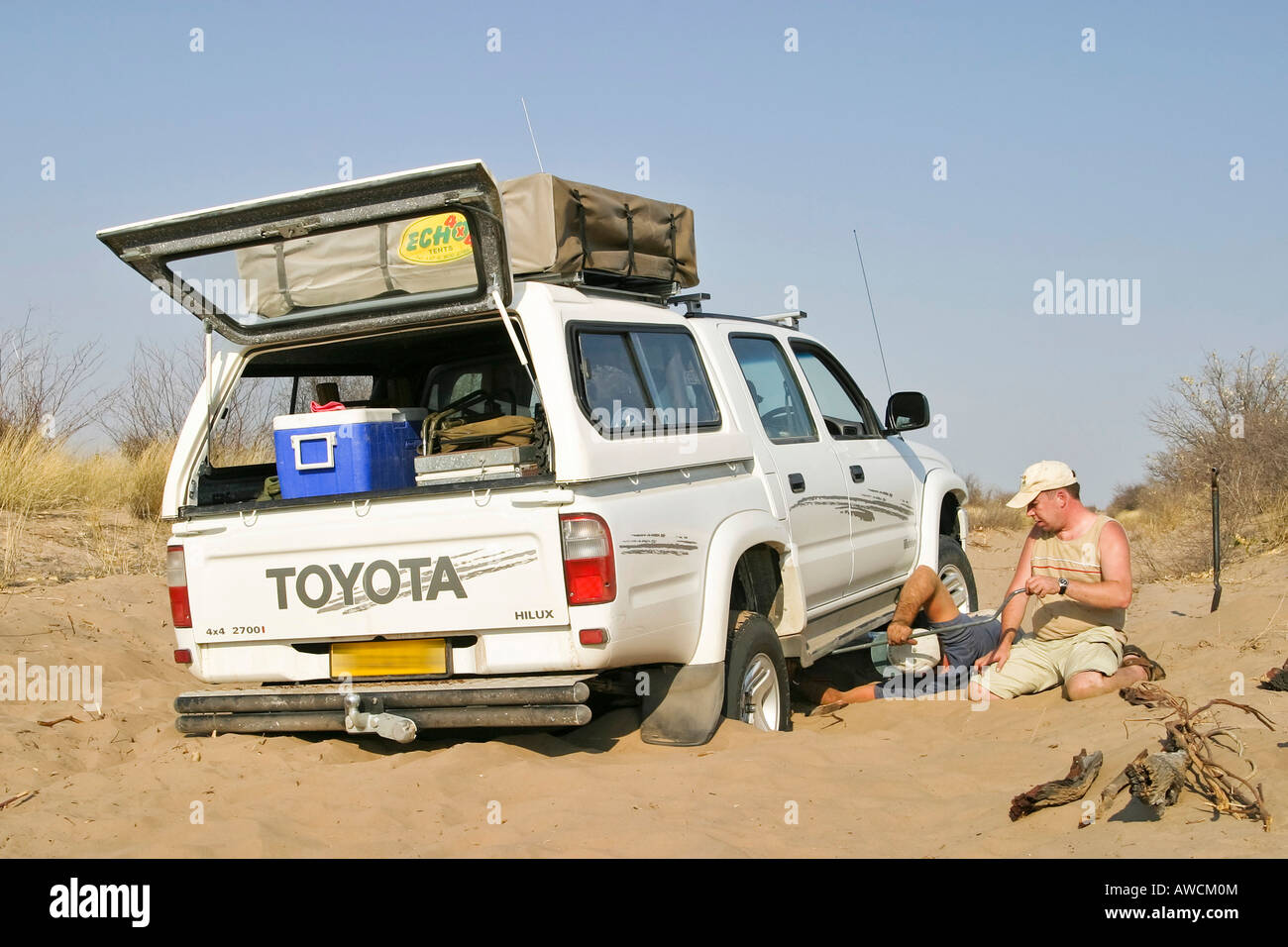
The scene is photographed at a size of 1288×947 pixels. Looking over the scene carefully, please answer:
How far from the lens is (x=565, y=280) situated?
17.1 feet

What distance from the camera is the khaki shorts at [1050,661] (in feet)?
20.3

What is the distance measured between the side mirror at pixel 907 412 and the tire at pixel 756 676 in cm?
220

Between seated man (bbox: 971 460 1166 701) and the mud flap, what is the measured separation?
187 centimetres

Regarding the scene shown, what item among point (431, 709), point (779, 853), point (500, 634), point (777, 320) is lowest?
point (779, 853)

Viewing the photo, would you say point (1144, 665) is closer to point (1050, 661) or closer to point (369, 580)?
point (1050, 661)

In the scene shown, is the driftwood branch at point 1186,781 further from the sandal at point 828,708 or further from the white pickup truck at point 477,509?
the sandal at point 828,708

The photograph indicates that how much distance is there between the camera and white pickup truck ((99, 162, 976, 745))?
15.1 ft

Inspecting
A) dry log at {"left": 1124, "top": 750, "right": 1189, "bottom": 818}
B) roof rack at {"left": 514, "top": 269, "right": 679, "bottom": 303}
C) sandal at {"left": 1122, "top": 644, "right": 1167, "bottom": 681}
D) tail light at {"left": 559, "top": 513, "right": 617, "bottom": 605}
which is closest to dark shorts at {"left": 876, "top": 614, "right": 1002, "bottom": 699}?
sandal at {"left": 1122, "top": 644, "right": 1167, "bottom": 681}

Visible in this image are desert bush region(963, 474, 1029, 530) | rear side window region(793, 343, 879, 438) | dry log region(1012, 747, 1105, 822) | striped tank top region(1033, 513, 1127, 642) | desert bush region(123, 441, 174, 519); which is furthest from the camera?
desert bush region(963, 474, 1029, 530)

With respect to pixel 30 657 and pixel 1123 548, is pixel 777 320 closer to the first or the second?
pixel 1123 548

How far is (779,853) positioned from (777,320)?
3.91 m

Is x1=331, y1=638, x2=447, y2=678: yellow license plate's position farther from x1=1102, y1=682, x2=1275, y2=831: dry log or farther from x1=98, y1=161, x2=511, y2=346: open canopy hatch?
x1=1102, y1=682, x2=1275, y2=831: dry log
